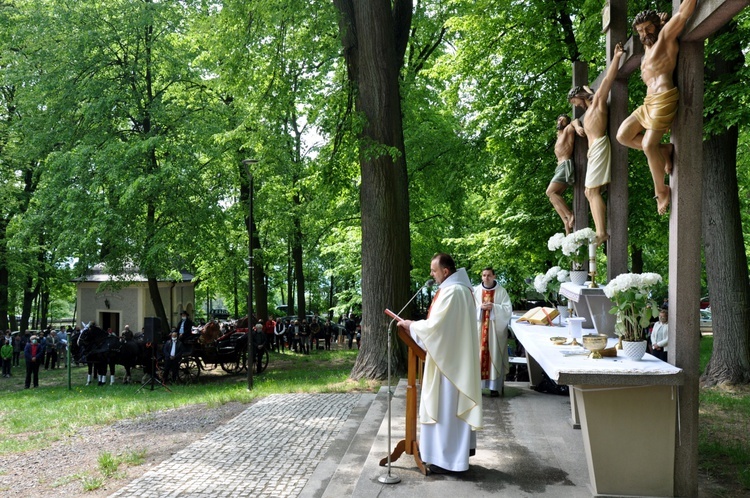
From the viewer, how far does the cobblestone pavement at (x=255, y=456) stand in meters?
6.63

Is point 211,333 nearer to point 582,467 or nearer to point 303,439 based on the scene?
point 303,439

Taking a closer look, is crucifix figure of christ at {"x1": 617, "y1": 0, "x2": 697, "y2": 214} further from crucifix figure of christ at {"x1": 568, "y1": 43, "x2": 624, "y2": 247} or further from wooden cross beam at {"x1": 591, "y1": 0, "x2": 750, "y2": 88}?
crucifix figure of christ at {"x1": 568, "y1": 43, "x2": 624, "y2": 247}

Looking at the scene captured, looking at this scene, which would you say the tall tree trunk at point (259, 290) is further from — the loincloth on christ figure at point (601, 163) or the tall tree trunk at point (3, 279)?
the loincloth on christ figure at point (601, 163)

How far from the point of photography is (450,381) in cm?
578

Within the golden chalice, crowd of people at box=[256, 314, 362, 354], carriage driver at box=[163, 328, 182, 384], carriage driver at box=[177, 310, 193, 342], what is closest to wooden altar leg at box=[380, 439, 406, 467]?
the golden chalice

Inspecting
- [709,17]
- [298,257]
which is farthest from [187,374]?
[709,17]

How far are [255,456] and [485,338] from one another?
3.40m

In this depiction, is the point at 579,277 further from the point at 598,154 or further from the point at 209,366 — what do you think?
the point at 209,366

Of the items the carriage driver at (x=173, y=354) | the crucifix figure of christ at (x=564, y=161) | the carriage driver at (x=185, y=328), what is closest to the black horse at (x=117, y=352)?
the carriage driver at (x=185, y=328)

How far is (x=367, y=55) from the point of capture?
1268 cm

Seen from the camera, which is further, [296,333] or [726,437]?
[296,333]

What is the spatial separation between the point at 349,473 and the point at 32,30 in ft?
65.2

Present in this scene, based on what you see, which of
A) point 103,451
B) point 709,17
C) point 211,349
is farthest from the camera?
point 211,349

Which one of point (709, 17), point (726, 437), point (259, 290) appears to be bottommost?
point (726, 437)
